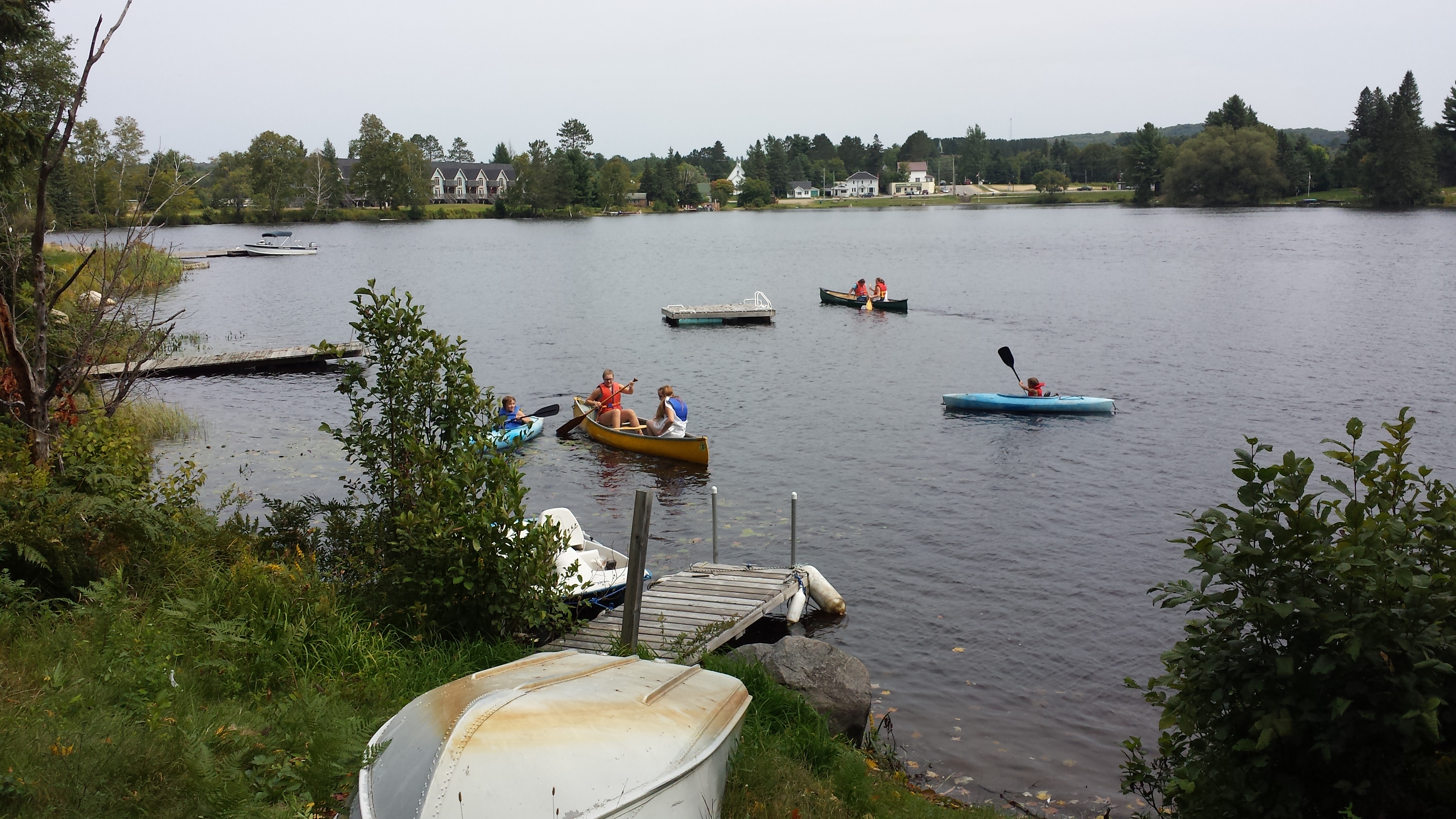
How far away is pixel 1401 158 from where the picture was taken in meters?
107

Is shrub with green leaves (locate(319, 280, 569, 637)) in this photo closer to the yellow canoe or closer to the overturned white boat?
the overturned white boat

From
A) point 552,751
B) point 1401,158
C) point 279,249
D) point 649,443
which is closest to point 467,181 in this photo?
point 279,249

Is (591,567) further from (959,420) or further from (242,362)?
(242,362)

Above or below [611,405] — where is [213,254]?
above

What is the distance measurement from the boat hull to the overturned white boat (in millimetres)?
39103

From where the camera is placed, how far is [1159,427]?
22891 mm

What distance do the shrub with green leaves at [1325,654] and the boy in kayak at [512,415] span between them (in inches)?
660

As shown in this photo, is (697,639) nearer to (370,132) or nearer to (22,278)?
(22,278)

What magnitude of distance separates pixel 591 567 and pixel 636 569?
3.13 m

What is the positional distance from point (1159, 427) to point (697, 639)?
17.2 meters

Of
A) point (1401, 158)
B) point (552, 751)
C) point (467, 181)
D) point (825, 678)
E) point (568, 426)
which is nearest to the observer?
point (552, 751)

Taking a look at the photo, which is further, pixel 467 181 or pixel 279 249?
pixel 467 181

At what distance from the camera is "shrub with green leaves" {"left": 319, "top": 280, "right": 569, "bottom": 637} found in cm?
773

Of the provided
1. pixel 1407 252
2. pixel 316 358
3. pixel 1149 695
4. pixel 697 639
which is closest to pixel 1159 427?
pixel 697 639
